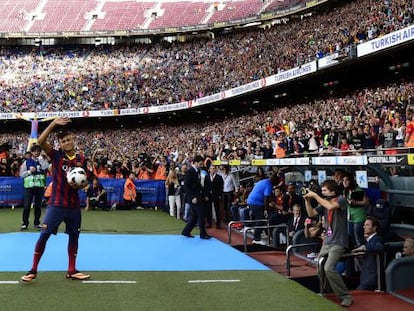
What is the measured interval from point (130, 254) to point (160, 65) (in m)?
33.7

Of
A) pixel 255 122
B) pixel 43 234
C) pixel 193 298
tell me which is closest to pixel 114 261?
pixel 43 234

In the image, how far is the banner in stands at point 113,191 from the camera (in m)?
18.4

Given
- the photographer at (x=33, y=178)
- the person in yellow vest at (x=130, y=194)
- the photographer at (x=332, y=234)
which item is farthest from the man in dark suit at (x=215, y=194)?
the photographer at (x=332, y=234)

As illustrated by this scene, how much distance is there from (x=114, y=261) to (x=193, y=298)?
272 centimetres

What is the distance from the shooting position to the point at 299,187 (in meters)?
11.5

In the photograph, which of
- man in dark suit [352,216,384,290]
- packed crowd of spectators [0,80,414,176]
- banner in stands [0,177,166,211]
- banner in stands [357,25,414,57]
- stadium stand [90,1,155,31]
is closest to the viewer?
man in dark suit [352,216,384,290]

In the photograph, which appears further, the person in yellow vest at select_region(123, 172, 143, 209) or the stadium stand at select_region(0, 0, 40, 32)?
the stadium stand at select_region(0, 0, 40, 32)

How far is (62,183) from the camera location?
675 cm

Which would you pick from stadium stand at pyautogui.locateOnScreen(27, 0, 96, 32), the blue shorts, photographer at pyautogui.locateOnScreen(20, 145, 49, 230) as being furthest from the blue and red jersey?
stadium stand at pyautogui.locateOnScreen(27, 0, 96, 32)

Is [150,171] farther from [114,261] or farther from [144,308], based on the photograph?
[144,308]

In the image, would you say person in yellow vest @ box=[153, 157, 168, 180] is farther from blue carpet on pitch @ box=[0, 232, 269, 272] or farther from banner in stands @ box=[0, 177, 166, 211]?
blue carpet on pitch @ box=[0, 232, 269, 272]

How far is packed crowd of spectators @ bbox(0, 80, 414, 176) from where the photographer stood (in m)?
13.9

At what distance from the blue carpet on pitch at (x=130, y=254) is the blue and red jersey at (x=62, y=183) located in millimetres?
1434

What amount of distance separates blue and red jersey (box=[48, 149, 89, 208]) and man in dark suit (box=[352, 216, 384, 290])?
3877mm
